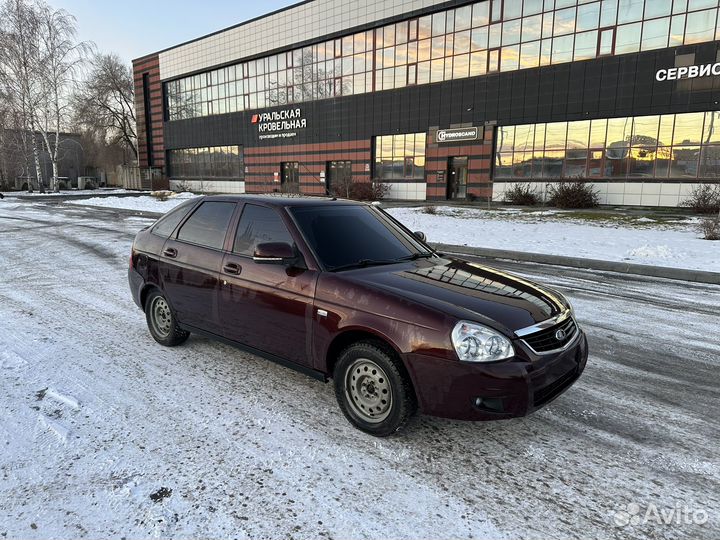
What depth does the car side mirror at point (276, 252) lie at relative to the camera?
353 centimetres

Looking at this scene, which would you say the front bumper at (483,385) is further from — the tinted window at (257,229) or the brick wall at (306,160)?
the brick wall at (306,160)

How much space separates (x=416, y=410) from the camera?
3.09 meters

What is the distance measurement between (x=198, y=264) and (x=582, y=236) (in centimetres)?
1262

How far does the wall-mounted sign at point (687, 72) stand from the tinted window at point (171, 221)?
2701cm

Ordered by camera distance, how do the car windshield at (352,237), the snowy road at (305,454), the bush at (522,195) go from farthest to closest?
the bush at (522,195) → the car windshield at (352,237) → the snowy road at (305,454)

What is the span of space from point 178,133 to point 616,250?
1983 inches

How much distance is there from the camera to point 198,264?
434 centimetres

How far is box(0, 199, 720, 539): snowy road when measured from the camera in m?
2.42

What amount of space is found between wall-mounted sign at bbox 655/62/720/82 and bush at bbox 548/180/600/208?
20.8 ft

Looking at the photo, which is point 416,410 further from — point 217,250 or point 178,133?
point 178,133

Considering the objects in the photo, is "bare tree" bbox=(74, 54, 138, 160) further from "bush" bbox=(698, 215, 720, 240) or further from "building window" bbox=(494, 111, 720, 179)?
"bush" bbox=(698, 215, 720, 240)

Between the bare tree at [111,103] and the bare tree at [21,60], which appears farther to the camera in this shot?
the bare tree at [111,103]

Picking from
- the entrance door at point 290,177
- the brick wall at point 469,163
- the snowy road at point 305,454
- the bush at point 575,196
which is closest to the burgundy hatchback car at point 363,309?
the snowy road at point 305,454

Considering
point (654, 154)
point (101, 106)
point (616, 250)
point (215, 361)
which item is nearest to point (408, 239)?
point (215, 361)
